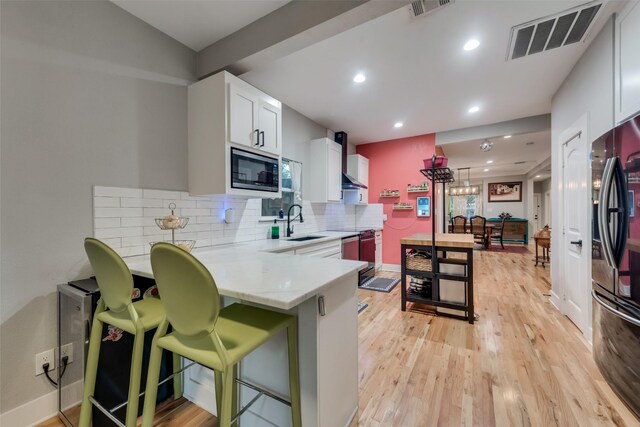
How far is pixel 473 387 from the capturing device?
176 centimetres

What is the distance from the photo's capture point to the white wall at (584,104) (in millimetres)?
2029

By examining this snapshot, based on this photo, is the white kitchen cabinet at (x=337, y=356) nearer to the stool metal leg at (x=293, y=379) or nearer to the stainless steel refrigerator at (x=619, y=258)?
the stool metal leg at (x=293, y=379)

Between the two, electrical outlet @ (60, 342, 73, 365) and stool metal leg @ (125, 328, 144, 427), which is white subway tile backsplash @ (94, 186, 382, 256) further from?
stool metal leg @ (125, 328, 144, 427)

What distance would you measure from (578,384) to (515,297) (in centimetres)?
201

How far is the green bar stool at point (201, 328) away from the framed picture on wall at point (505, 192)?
11556mm

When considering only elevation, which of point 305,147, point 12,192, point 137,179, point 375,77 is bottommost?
point 12,192

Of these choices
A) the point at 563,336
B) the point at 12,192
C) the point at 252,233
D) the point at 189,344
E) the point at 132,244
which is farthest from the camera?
the point at 252,233

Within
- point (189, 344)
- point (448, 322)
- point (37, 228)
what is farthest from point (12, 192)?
point (448, 322)

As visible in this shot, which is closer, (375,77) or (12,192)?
(12,192)

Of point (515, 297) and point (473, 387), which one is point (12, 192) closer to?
point (473, 387)

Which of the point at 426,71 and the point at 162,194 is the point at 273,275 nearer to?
the point at 162,194

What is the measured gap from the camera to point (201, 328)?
854 mm

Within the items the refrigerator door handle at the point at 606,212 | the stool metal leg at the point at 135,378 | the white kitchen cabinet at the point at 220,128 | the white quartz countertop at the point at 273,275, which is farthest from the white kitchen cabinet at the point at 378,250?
the stool metal leg at the point at 135,378

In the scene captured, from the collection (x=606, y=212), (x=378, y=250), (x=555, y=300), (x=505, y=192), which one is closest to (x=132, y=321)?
(x=606, y=212)
